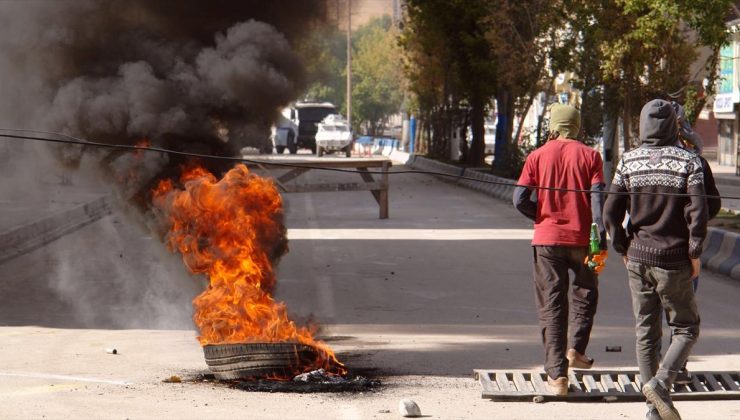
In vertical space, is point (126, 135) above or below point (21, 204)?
above

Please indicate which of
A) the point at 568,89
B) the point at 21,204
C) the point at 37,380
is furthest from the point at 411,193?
the point at 568,89

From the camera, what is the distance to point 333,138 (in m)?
57.3

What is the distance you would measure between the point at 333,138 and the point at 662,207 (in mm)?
51186

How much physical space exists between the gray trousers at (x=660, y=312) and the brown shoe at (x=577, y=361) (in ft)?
2.91

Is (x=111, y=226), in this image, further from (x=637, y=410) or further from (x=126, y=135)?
(x=637, y=410)

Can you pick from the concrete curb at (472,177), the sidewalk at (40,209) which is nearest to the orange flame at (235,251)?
the sidewalk at (40,209)

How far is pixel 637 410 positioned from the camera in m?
6.76

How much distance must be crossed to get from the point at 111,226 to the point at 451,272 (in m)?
9.05

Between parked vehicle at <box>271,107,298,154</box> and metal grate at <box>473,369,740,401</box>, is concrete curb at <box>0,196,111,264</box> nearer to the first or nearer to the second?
metal grate at <box>473,369,740,401</box>

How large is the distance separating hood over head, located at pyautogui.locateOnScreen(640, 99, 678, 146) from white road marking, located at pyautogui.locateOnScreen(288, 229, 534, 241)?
11161 mm

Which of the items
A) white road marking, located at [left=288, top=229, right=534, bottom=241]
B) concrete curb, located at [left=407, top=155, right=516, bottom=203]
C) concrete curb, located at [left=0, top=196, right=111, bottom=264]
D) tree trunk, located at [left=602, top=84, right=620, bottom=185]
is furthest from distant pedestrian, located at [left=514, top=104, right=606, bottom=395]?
tree trunk, located at [left=602, top=84, right=620, bottom=185]

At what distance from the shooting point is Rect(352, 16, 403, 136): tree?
84.7 m

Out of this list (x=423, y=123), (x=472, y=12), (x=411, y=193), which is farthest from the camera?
(x=423, y=123)

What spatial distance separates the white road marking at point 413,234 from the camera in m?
17.9
